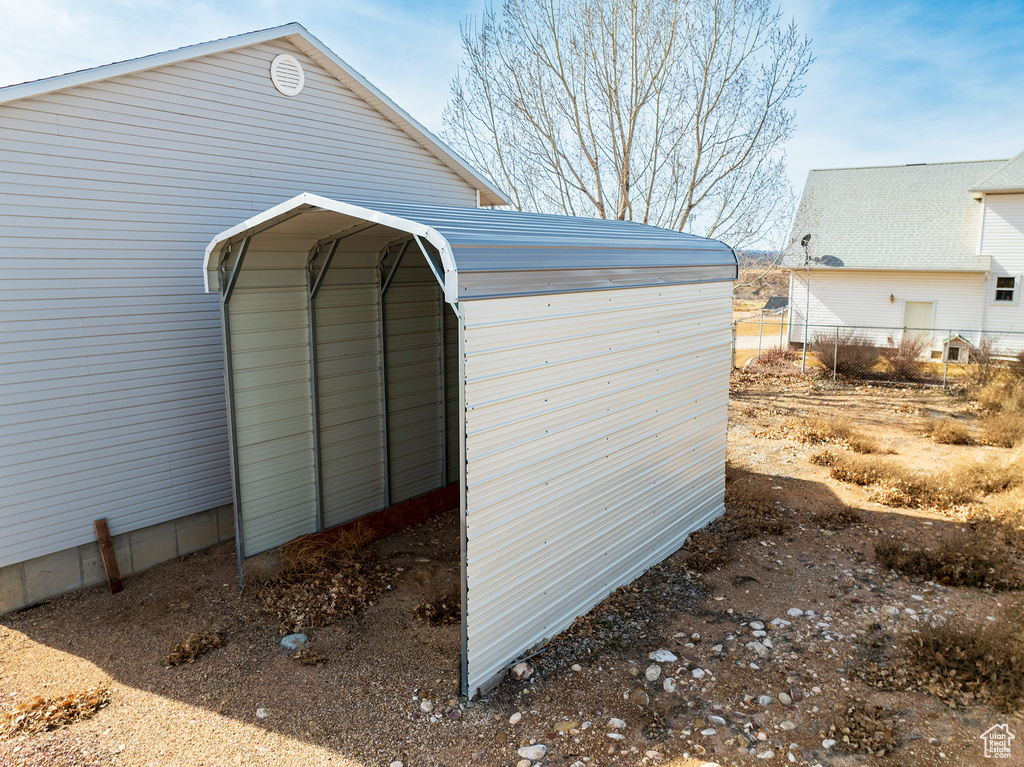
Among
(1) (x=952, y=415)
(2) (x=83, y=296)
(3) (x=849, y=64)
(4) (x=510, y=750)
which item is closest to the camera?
(4) (x=510, y=750)

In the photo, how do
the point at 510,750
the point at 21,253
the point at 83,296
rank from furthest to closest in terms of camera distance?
the point at 83,296, the point at 21,253, the point at 510,750

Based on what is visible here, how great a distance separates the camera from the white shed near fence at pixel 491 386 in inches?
173

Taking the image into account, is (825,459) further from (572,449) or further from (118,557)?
(118,557)

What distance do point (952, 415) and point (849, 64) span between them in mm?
12395

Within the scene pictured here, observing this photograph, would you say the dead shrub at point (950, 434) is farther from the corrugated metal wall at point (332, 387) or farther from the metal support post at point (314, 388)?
the metal support post at point (314, 388)

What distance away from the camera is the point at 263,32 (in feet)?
23.3

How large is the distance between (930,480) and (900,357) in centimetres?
891

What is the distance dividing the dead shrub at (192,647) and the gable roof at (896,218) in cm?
1835

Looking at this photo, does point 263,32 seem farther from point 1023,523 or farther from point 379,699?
point 1023,523

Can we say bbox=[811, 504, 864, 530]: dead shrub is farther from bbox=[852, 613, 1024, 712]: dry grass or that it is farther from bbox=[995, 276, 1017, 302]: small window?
bbox=[995, 276, 1017, 302]: small window

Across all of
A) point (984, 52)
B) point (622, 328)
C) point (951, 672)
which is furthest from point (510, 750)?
point (984, 52)

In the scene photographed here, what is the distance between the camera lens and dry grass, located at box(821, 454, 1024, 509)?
7.99 metres

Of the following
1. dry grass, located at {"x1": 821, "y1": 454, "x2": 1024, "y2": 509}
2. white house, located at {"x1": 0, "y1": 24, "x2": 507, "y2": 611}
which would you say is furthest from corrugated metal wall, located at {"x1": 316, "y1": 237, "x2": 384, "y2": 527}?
dry grass, located at {"x1": 821, "y1": 454, "x2": 1024, "y2": 509}

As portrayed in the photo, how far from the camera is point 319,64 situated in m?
7.82
